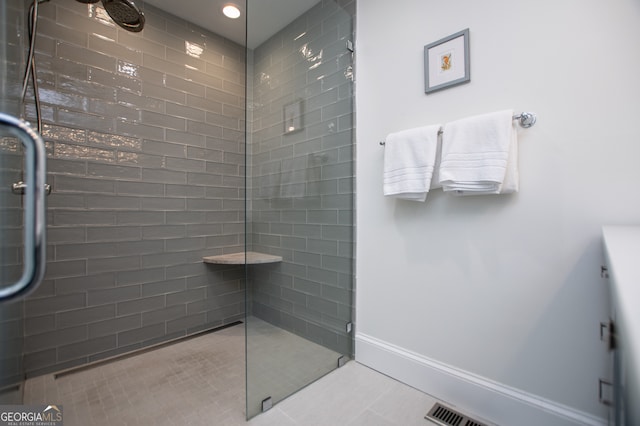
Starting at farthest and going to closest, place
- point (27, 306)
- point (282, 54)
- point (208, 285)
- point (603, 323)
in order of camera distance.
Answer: point (208, 285), point (282, 54), point (27, 306), point (603, 323)

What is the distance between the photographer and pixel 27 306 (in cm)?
171

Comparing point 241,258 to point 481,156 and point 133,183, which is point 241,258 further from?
point 481,156

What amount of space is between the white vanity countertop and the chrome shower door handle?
2.74 feet

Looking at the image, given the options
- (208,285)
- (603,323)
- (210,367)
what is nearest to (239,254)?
(208,285)

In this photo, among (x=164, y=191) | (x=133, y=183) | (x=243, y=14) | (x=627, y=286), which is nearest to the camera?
(x=627, y=286)

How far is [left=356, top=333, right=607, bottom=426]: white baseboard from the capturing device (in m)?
1.21

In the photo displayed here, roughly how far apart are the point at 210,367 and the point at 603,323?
6.72ft

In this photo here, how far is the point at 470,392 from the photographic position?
4.66 ft

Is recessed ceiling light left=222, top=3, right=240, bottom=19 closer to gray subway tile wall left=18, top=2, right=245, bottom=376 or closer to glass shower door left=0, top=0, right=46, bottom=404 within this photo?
gray subway tile wall left=18, top=2, right=245, bottom=376

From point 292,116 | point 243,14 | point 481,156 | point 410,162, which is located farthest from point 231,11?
point 481,156

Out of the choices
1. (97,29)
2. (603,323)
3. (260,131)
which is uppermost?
(97,29)

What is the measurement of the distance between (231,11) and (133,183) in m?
1.56

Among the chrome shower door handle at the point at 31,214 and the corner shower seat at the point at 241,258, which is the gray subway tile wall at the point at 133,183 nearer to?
the corner shower seat at the point at 241,258

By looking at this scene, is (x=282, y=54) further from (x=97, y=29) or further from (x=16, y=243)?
(x=16, y=243)
